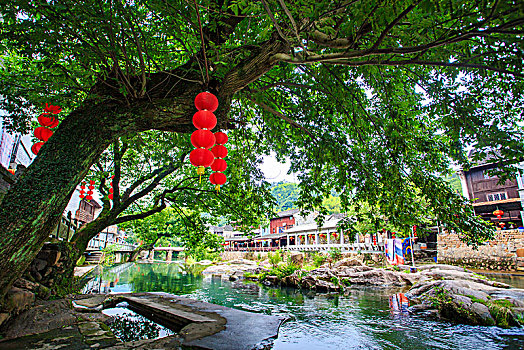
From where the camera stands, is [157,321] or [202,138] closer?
[202,138]

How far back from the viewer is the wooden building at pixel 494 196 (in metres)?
21.0

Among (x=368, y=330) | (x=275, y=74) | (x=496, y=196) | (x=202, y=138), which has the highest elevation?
(x=496, y=196)

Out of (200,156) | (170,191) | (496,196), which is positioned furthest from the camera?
(496,196)

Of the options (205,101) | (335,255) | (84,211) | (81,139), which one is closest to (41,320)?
(81,139)

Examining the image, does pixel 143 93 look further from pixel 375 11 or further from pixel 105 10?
pixel 375 11

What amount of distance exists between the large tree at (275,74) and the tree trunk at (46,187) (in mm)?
12

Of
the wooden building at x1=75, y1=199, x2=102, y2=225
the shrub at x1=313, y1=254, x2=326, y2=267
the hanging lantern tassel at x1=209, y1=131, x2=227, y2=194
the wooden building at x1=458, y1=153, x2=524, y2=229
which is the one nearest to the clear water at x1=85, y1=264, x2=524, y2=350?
the hanging lantern tassel at x1=209, y1=131, x2=227, y2=194

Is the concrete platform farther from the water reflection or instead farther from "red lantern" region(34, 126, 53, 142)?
the water reflection

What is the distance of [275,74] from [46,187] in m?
4.19

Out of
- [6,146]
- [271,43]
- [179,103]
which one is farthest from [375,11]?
[6,146]

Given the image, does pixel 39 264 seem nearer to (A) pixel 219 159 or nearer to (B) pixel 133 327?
(B) pixel 133 327

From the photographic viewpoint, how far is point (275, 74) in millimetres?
5289

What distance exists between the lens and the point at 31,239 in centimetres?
279

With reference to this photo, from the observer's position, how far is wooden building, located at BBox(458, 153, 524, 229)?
2103 centimetres
